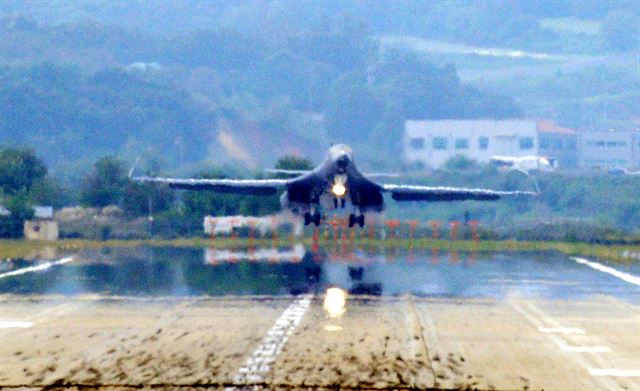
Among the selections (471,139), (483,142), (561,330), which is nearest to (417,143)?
(483,142)

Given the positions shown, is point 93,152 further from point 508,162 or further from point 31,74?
point 508,162

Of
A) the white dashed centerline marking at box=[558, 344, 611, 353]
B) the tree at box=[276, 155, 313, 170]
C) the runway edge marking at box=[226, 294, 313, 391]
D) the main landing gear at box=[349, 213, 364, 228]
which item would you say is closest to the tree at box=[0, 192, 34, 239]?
the tree at box=[276, 155, 313, 170]

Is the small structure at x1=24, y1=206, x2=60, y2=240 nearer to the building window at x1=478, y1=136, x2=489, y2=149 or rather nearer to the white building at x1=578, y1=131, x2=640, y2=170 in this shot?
the building window at x1=478, y1=136, x2=489, y2=149

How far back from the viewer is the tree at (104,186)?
219ft

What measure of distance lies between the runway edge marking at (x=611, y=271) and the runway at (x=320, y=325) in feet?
1.27

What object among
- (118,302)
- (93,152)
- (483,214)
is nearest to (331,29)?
(93,152)

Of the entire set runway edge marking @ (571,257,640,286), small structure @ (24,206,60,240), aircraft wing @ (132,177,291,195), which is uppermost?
aircraft wing @ (132,177,291,195)

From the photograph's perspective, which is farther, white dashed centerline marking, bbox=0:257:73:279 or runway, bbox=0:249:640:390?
white dashed centerline marking, bbox=0:257:73:279

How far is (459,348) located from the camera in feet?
81.4

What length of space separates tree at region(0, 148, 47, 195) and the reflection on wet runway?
17.9 meters

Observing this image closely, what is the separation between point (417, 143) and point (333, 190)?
64.0 meters

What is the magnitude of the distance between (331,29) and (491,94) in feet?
105

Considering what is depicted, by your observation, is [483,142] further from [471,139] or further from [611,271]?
[611,271]

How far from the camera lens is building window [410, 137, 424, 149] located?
4227 inches
